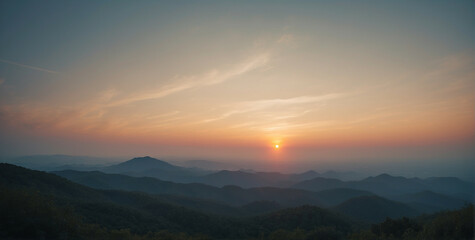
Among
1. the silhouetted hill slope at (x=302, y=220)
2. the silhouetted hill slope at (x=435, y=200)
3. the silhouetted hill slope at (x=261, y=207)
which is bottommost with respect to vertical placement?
the silhouetted hill slope at (x=435, y=200)

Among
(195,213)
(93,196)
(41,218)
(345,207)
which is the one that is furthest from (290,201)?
(41,218)

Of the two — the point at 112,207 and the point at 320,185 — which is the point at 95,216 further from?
the point at 320,185

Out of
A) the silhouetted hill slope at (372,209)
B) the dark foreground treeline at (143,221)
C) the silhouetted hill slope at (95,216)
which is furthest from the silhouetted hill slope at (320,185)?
the silhouetted hill slope at (95,216)

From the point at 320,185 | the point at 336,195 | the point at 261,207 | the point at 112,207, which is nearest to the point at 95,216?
the point at 112,207

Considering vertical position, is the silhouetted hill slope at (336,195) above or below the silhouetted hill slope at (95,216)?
below

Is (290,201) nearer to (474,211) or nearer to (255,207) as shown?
(255,207)

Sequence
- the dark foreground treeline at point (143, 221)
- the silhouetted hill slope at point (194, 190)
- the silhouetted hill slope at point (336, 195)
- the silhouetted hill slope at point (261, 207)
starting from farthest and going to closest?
1. the silhouetted hill slope at point (336, 195)
2. the silhouetted hill slope at point (194, 190)
3. the silhouetted hill slope at point (261, 207)
4. the dark foreground treeline at point (143, 221)

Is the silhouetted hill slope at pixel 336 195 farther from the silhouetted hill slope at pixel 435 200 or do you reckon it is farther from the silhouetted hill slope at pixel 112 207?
the silhouetted hill slope at pixel 112 207
